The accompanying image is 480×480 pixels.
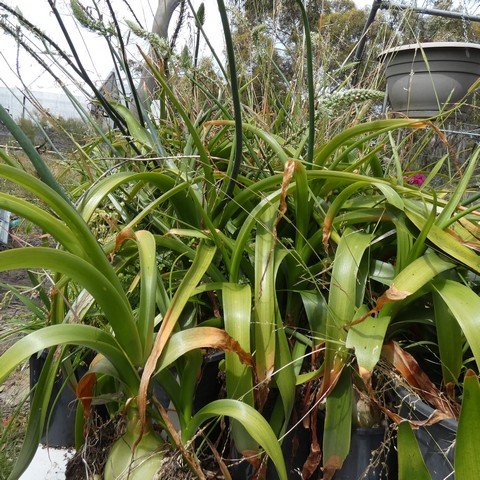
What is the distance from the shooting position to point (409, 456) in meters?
0.55

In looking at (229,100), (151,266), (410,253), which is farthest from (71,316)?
(229,100)

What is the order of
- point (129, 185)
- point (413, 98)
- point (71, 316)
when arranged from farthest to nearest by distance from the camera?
point (413, 98) < point (129, 185) < point (71, 316)

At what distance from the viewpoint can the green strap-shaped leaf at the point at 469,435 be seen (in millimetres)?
471

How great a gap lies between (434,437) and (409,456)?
0.14m

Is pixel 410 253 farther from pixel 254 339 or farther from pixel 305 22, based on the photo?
pixel 305 22

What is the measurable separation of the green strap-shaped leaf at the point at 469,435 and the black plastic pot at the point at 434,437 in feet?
0.42

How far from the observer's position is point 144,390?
0.63 m

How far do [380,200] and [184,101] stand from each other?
714 mm

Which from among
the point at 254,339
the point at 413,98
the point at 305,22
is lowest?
the point at 413,98

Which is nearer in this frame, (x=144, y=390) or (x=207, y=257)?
(x=144, y=390)

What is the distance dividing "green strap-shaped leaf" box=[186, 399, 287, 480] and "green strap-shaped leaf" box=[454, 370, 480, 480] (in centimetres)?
21

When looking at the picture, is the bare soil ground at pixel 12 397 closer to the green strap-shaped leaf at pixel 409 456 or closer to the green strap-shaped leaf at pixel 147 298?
the green strap-shaped leaf at pixel 147 298

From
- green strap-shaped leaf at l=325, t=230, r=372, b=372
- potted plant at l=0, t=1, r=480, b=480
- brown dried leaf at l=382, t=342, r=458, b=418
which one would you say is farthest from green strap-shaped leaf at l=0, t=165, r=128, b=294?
brown dried leaf at l=382, t=342, r=458, b=418

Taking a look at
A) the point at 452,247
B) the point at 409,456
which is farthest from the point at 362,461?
the point at 452,247
